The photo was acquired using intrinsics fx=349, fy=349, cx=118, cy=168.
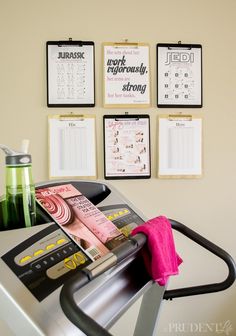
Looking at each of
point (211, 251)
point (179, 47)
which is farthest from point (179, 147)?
point (211, 251)

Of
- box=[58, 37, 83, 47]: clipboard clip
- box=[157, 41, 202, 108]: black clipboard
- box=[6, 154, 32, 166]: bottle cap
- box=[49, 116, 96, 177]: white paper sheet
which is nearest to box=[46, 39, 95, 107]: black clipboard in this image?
box=[58, 37, 83, 47]: clipboard clip

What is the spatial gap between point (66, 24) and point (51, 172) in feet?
2.73

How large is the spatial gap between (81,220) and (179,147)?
1239mm

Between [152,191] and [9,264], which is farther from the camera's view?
[152,191]

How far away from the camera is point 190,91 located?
203 cm

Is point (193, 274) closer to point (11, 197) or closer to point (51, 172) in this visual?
point (51, 172)

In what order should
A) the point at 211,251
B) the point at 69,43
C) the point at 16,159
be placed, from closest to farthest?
the point at 16,159
the point at 211,251
the point at 69,43

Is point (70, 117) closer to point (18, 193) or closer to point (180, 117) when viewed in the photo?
point (180, 117)

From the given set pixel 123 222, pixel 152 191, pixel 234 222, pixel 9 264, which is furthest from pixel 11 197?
pixel 234 222

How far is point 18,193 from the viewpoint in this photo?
2.61ft

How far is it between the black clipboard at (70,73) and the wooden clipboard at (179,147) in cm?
45

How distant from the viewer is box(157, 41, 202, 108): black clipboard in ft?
6.60

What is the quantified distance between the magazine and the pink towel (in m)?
0.07

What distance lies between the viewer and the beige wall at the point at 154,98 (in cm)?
194
